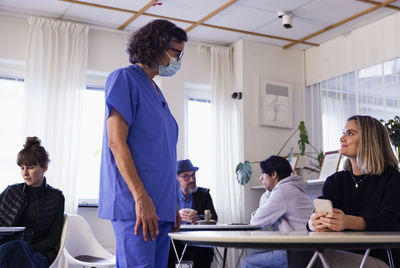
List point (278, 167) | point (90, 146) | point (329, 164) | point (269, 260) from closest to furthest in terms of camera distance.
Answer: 1. point (269, 260)
2. point (278, 167)
3. point (329, 164)
4. point (90, 146)

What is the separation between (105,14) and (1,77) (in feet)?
3.96

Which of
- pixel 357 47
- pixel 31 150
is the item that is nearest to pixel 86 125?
pixel 31 150

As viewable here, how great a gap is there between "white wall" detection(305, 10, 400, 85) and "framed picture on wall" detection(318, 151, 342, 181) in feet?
3.20

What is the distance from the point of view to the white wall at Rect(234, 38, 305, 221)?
18.4ft

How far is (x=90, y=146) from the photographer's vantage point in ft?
17.2

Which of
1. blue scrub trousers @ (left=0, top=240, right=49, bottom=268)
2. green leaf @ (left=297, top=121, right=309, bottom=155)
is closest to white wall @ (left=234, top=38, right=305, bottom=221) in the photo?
green leaf @ (left=297, top=121, right=309, bottom=155)

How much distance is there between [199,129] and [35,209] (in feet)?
9.18

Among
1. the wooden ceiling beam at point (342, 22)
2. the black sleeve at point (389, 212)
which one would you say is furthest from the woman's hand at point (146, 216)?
the wooden ceiling beam at point (342, 22)

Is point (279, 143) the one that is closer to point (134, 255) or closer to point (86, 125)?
point (86, 125)

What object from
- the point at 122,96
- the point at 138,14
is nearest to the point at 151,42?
the point at 122,96

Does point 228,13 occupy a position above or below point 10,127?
above

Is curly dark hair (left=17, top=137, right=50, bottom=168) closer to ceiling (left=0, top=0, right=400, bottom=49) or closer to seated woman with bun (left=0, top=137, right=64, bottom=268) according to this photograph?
seated woman with bun (left=0, top=137, right=64, bottom=268)

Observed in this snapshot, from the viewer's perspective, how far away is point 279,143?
5.81 meters

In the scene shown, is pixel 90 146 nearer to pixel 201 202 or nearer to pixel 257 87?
pixel 201 202
